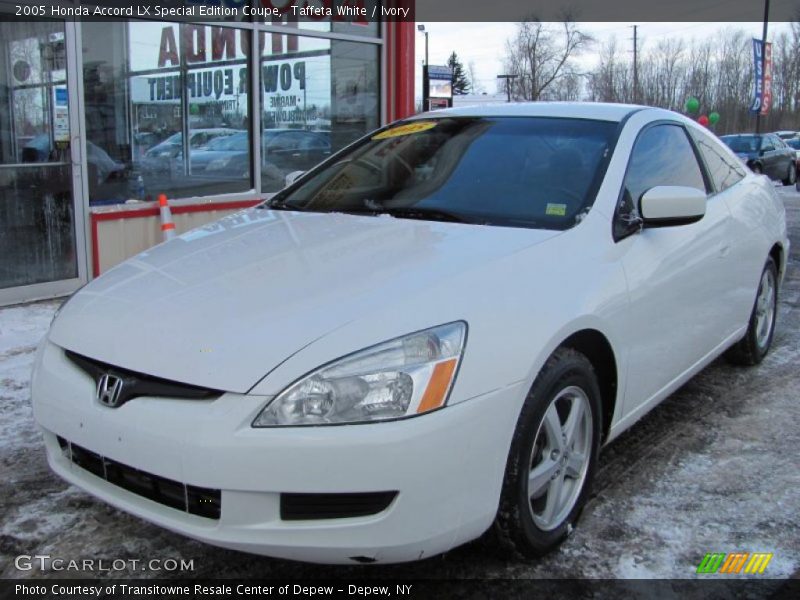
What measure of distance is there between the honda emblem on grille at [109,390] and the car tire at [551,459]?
1.18 metres

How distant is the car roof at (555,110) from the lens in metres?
3.69

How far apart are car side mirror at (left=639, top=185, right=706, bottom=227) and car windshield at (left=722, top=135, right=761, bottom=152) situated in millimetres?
20177

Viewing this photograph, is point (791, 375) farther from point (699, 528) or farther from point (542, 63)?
point (542, 63)

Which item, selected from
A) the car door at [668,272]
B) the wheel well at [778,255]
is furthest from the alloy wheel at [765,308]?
the car door at [668,272]

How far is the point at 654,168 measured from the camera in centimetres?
364

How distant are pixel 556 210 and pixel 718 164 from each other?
5.93 ft

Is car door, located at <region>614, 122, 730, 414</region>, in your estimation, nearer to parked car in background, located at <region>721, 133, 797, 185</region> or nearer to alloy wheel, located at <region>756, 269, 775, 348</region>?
alloy wheel, located at <region>756, 269, 775, 348</region>

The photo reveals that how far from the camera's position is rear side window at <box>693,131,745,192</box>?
4.27 metres

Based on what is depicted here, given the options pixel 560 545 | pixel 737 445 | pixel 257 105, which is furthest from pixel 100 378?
pixel 257 105

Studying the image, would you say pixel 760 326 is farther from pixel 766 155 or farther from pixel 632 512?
pixel 766 155

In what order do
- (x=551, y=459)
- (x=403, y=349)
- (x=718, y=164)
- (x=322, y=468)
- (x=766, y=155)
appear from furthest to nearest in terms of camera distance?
(x=766, y=155) < (x=718, y=164) < (x=551, y=459) < (x=403, y=349) < (x=322, y=468)

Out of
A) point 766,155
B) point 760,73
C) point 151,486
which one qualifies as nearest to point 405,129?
point 151,486

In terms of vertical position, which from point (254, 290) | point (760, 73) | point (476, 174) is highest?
point (760, 73)

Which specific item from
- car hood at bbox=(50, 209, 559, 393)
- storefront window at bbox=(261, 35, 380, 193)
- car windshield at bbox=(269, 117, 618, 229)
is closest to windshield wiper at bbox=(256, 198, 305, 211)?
car windshield at bbox=(269, 117, 618, 229)
